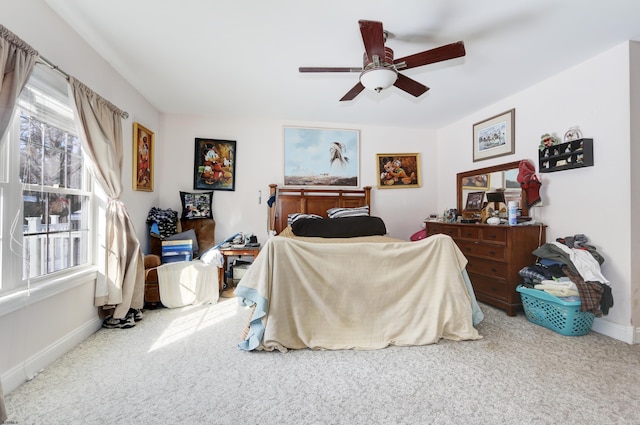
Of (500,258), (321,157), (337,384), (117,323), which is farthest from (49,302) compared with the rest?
(500,258)

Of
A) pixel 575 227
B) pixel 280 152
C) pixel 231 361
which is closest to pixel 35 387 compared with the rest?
pixel 231 361

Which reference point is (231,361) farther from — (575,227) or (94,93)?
(575,227)

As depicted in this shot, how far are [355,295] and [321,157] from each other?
9.02 feet

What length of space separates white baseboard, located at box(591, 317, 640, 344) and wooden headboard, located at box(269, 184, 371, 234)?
2976 mm

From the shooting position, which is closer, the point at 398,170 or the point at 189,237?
the point at 189,237

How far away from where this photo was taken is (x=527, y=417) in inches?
56.0

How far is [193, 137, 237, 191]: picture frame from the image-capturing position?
4109 millimetres

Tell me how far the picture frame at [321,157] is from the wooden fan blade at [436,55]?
2.41 meters

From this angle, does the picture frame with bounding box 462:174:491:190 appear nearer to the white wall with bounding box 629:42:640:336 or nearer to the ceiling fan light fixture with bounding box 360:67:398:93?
the white wall with bounding box 629:42:640:336

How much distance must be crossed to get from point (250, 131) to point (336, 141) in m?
1.38

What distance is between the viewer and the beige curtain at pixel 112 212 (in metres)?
2.30

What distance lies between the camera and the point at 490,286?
3.12m

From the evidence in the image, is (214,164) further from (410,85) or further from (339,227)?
(410,85)

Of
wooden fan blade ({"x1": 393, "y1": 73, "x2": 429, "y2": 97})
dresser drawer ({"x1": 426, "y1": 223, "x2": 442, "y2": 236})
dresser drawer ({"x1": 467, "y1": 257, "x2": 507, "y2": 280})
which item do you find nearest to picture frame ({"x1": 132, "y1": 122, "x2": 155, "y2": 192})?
wooden fan blade ({"x1": 393, "y1": 73, "x2": 429, "y2": 97})
